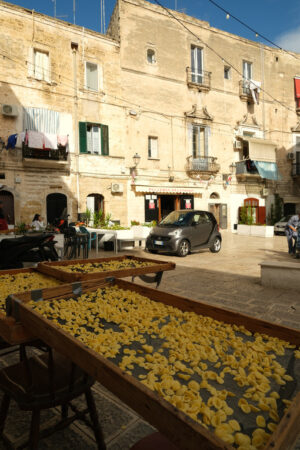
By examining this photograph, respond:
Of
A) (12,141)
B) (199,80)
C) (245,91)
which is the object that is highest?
(199,80)

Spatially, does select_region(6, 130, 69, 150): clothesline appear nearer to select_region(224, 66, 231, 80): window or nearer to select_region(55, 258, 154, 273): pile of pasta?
select_region(55, 258, 154, 273): pile of pasta

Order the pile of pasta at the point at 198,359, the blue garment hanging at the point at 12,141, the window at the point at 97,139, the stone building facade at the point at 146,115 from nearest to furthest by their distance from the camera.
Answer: the pile of pasta at the point at 198,359 → the blue garment hanging at the point at 12,141 → the stone building facade at the point at 146,115 → the window at the point at 97,139

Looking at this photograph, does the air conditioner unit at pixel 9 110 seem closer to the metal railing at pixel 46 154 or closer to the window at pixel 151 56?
the metal railing at pixel 46 154

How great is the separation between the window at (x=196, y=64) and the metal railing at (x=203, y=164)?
498cm

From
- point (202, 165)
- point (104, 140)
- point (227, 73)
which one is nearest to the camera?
point (104, 140)

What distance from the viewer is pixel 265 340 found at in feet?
5.63

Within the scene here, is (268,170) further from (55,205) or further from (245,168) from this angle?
(55,205)

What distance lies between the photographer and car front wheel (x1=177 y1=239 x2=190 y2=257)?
10.3 meters

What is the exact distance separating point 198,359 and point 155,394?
56cm

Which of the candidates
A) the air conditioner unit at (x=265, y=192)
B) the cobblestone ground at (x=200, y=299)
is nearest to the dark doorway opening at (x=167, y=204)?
the air conditioner unit at (x=265, y=192)

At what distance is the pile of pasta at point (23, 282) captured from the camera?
8.91 feet

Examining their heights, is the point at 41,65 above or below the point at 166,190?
above

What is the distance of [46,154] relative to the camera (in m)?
14.5

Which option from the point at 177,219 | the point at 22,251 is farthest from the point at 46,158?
the point at 22,251
